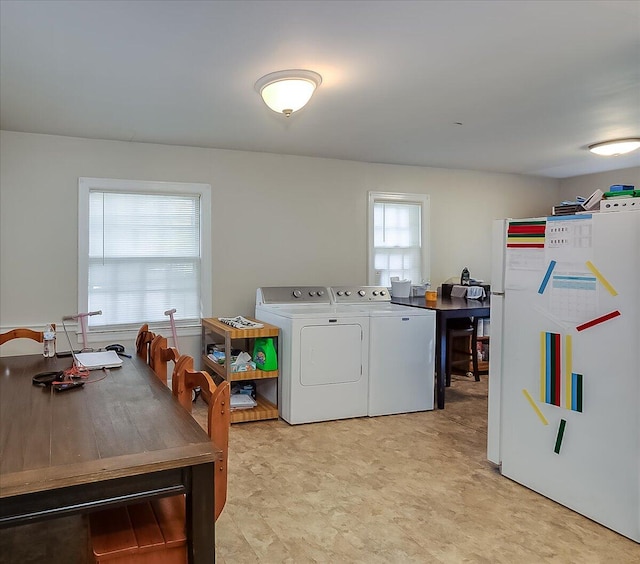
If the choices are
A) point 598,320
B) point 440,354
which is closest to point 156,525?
point 598,320

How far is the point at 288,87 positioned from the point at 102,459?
2.23m

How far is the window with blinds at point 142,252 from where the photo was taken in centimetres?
444

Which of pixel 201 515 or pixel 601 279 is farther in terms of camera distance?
pixel 601 279

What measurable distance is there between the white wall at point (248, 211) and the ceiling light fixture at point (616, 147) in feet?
5.07

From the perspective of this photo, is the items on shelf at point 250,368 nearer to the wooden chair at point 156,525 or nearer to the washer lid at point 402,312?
the washer lid at point 402,312

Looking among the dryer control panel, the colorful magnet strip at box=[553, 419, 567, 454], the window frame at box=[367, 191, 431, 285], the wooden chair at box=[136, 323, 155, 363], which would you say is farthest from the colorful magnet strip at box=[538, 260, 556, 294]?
the window frame at box=[367, 191, 431, 285]

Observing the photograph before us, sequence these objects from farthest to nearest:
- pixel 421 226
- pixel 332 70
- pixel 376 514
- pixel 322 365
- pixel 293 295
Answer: pixel 421 226
pixel 293 295
pixel 322 365
pixel 332 70
pixel 376 514

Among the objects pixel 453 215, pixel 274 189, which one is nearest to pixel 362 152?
pixel 274 189

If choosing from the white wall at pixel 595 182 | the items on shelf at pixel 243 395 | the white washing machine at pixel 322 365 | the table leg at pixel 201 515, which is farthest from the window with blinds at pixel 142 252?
the white wall at pixel 595 182

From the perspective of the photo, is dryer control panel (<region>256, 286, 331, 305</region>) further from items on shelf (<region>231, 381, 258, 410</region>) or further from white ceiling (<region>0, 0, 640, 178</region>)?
white ceiling (<region>0, 0, 640, 178</region>)

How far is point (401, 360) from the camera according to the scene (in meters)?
4.19

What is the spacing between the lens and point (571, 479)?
2578mm

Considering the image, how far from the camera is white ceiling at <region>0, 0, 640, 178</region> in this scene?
220 centimetres

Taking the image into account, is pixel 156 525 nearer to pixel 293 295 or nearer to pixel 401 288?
pixel 293 295
